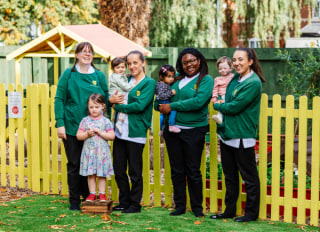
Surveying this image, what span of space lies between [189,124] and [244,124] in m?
0.58

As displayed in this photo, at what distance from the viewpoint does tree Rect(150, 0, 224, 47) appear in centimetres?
1769

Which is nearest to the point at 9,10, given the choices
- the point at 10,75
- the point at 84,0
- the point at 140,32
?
the point at 84,0

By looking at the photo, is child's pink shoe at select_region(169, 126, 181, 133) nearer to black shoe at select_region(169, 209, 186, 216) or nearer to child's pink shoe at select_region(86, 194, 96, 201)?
black shoe at select_region(169, 209, 186, 216)

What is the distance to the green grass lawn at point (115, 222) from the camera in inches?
189

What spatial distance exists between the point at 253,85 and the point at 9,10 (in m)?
15.5

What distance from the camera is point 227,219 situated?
204 inches

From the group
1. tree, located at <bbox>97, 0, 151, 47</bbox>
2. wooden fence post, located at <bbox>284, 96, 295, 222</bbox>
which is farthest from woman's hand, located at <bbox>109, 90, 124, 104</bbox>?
tree, located at <bbox>97, 0, 151, 47</bbox>

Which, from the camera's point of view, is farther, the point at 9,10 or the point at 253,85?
the point at 9,10

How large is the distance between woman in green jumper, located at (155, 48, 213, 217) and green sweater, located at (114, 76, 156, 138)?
0.56 ft

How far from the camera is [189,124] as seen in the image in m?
5.12

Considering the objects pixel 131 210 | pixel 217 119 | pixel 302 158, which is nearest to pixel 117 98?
pixel 217 119

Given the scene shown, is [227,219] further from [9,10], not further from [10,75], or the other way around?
[9,10]

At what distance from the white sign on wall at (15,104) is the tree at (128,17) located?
519 cm

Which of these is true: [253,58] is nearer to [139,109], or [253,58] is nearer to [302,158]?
[302,158]
